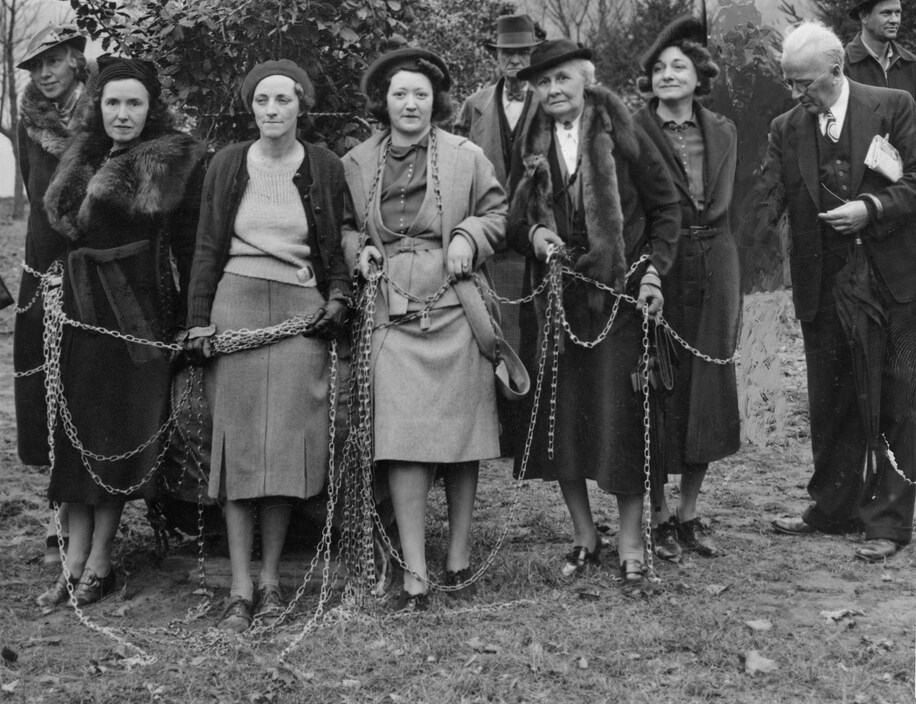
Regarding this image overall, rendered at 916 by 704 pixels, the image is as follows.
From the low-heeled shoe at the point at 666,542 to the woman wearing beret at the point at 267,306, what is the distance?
1.76 meters

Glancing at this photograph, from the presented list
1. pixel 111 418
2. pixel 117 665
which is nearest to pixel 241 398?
pixel 111 418

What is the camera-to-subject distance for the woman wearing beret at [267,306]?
4746mm

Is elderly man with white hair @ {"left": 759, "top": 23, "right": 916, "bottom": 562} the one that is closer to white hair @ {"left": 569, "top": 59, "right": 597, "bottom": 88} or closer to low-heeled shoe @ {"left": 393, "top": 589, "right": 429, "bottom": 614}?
white hair @ {"left": 569, "top": 59, "right": 597, "bottom": 88}

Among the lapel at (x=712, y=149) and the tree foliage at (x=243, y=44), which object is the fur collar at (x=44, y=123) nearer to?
the tree foliage at (x=243, y=44)

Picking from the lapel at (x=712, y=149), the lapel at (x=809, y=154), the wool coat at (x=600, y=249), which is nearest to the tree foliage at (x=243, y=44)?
the wool coat at (x=600, y=249)

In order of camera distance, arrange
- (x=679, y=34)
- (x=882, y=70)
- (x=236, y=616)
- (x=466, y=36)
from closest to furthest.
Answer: (x=236, y=616), (x=679, y=34), (x=882, y=70), (x=466, y=36)

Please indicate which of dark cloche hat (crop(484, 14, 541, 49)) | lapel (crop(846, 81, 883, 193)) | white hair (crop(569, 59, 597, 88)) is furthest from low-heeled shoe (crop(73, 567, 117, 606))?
lapel (crop(846, 81, 883, 193))

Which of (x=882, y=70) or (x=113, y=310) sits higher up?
(x=882, y=70)

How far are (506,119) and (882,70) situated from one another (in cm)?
228

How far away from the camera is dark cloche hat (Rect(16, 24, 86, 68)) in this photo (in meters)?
5.46

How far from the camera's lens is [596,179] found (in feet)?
16.1

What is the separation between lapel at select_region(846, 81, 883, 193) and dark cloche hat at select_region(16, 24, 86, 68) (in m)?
3.78

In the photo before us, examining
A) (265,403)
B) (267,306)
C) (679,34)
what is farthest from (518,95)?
(265,403)

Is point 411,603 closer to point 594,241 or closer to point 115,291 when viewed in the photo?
point 594,241
